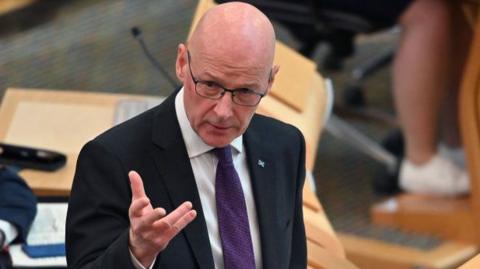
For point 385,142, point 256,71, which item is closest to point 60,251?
point 256,71

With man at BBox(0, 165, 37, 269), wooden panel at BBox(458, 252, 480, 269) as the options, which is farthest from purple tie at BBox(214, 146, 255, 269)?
man at BBox(0, 165, 37, 269)

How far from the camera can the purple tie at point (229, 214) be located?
5.79 ft

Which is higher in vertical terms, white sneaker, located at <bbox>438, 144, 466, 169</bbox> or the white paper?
the white paper

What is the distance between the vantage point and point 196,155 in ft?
5.78

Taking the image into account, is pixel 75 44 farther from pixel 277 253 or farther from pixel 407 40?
pixel 277 253

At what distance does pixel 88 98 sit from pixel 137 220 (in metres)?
1.52

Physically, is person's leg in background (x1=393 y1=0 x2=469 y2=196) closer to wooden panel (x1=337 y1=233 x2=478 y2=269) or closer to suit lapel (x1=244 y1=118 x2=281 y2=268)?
wooden panel (x1=337 y1=233 x2=478 y2=269)

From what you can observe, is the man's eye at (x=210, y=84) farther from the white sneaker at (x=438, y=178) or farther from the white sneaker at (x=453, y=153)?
the white sneaker at (x=453, y=153)

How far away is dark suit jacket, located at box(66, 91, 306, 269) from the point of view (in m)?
1.66

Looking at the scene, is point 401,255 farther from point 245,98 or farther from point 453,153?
point 245,98

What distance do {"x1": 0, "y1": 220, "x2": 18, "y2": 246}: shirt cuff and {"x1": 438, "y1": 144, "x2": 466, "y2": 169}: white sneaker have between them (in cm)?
166

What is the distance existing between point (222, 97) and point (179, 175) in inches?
6.2

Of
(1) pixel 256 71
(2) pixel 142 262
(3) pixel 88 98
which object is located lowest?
(3) pixel 88 98

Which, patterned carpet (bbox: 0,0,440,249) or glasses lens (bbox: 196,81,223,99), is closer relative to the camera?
glasses lens (bbox: 196,81,223,99)
